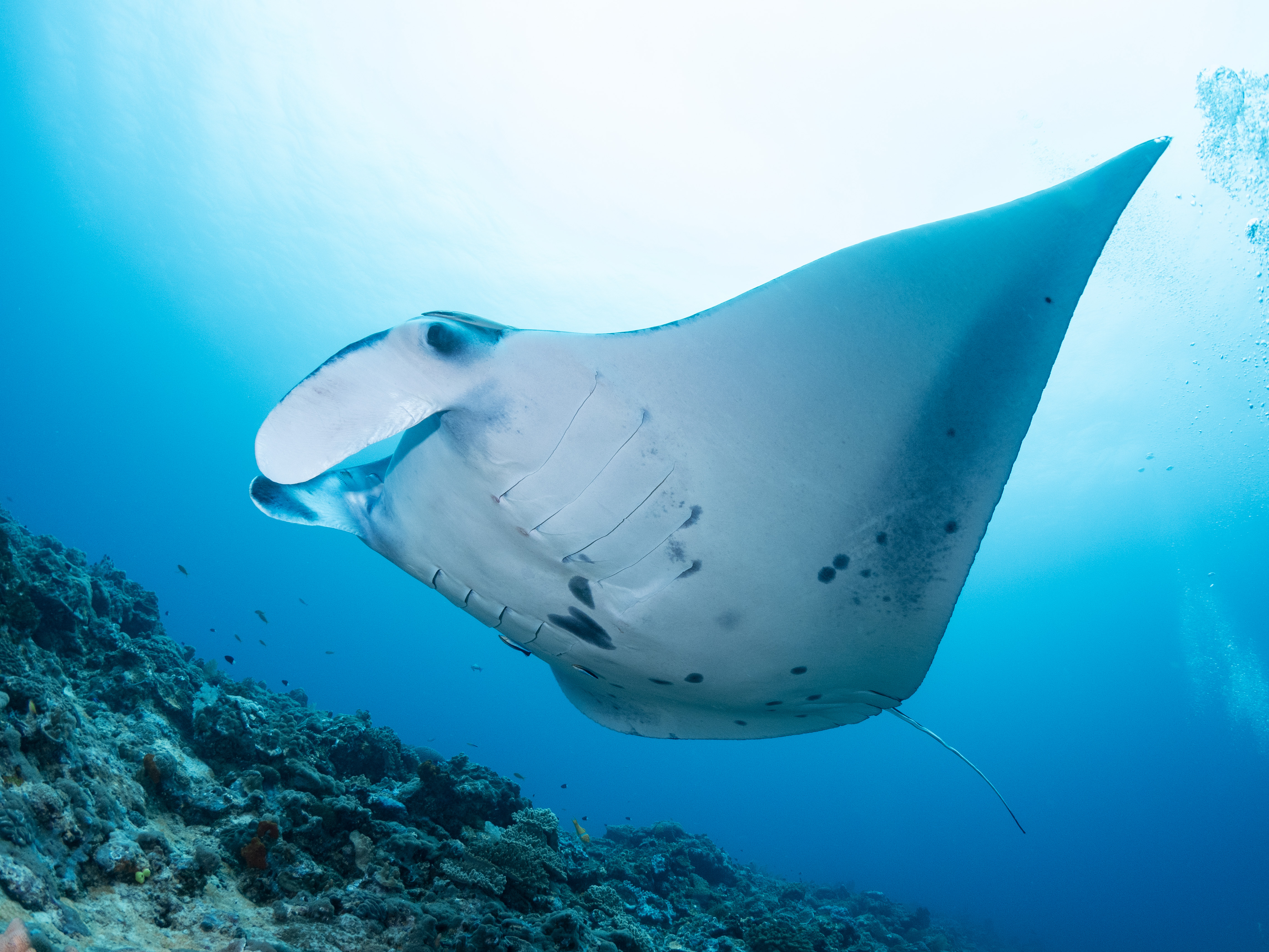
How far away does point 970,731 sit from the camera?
6241cm

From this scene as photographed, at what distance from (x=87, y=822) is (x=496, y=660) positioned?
73.9 meters

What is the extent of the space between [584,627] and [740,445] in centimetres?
95

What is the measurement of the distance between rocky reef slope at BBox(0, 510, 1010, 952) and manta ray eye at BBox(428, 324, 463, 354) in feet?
5.87

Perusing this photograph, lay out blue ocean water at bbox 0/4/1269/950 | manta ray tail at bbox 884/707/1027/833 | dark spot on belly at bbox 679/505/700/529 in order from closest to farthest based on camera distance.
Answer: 1. dark spot on belly at bbox 679/505/700/529
2. manta ray tail at bbox 884/707/1027/833
3. blue ocean water at bbox 0/4/1269/950

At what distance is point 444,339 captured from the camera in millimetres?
1568

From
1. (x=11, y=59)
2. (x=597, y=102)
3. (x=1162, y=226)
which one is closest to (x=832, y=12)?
(x=597, y=102)

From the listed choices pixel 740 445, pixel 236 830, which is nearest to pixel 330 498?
pixel 740 445

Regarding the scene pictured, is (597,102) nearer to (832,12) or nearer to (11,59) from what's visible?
(832,12)

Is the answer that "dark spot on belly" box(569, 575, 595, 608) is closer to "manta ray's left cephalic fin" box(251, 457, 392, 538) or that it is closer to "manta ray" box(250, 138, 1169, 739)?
"manta ray" box(250, 138, 1169, 739)

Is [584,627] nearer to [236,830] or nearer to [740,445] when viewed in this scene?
[740,445]

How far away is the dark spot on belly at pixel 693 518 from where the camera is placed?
189cm

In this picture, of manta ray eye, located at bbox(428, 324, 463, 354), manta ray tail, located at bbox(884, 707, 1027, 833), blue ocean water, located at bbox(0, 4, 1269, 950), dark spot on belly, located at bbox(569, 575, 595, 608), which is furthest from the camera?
blue ocean water, located at bbox(0, 4, 1269, 950)

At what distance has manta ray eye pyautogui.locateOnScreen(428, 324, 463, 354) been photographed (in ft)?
5.09

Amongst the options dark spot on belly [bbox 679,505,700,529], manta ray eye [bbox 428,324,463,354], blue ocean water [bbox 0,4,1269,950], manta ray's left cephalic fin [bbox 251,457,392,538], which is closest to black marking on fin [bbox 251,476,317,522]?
manta ray's left cephalic fin [bbox 251,457,392,538]
